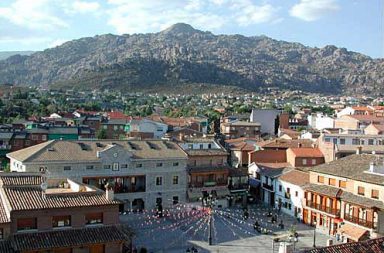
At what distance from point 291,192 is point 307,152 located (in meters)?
12.2

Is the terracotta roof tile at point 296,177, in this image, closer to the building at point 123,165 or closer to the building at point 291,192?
the building at point 291,192

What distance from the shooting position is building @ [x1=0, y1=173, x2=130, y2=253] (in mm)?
28781

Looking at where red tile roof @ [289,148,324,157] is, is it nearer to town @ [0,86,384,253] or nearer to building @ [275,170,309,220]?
town @ [0,86,384,253]

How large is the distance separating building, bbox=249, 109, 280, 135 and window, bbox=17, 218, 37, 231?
95.0 metres

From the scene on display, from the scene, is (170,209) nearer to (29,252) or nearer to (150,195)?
(150,195)

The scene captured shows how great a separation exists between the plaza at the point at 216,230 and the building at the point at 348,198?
1820mm


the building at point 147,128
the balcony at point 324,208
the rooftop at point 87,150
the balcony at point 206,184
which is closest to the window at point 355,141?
the balcony at point 206,184

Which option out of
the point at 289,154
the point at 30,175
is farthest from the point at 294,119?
the point at 30,175

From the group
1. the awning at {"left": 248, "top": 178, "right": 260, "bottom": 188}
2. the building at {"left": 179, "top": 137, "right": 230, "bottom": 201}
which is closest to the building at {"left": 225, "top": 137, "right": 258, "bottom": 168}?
the awning at {"left": 248, "top": 178, "right": 260, "bottom": 188}

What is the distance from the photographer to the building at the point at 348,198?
144ft

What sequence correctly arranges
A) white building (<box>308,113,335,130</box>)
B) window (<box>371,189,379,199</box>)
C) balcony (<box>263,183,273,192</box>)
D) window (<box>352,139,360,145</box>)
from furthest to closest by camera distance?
white building (<box>308,113,335,130</box>) < window (<box>352,139,360,145</box>) < balcony (<box>263,183,273,192</box>) < window (<box>371,189,379,199</box>)

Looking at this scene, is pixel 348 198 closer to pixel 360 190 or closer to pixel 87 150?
pixel 360 190

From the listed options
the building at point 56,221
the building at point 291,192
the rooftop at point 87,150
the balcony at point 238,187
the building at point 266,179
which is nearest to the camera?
the building at point 56,221

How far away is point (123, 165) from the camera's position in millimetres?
52250
